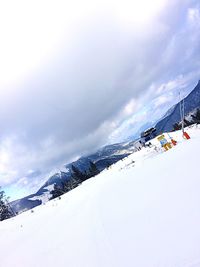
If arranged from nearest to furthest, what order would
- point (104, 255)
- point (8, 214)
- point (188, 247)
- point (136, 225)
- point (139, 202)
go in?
1. point (188, 247)
2. point (104, 255)
3. point (136, 225)
4. point (139, 202)
5. point (8, 214)

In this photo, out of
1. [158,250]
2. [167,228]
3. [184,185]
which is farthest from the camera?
[184,185]

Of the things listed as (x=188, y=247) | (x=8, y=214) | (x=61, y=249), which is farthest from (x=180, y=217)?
(x=8, y=214)

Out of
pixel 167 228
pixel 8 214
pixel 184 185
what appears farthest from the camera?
pixel 8 214

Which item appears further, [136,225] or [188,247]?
[136,225]

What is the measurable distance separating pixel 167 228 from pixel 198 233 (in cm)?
62

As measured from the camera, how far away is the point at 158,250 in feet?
8.84

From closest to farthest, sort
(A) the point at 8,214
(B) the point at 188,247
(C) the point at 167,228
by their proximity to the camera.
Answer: (B) the point at 188,247 → (C) the point at 167,228 → (A) the point at 8,214

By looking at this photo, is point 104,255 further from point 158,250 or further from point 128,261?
point 158,250

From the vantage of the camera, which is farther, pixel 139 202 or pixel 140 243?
pixel 139 202

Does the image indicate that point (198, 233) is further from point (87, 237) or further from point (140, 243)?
point (87, 237)

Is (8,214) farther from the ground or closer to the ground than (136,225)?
farther from the ground

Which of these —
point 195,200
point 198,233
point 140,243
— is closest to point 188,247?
point 198,233

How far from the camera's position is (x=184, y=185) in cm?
436

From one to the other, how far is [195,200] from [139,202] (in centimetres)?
172
